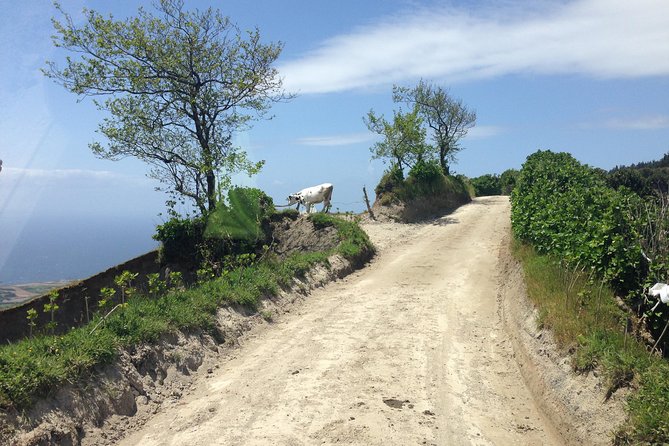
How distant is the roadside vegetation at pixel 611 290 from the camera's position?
5020 millimetres

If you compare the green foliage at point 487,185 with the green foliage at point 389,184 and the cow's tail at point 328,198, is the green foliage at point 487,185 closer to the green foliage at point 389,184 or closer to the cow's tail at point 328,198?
the green foliage at point 389,184

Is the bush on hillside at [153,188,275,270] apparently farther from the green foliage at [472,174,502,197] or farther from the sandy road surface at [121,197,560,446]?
the green foliage at [472,174,502,197]

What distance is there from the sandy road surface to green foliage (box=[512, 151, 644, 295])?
1.89m

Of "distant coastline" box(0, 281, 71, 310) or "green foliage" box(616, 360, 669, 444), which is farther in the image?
"distant coastline" box(0, 281, 71, 310)

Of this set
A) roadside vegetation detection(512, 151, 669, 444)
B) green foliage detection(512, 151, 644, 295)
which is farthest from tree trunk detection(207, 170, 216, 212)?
roadside vegetation detection(512, 151, 669, 444)

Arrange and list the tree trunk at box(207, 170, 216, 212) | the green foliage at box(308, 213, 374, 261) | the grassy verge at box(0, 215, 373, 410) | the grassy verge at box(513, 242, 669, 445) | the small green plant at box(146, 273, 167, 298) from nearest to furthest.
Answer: the grassy verge at box(513, 242, 669, 445) → the grassy verge at box(0, 215, 373, 410) → the small green plant at box(146, 273, 167, 298) → the green foliage at box(308, 213, 374, 261) → the tree trunk at box(207, 170, 216, 212)

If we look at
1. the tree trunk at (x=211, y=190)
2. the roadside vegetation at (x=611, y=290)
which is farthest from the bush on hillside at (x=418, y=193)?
the roadside vegetation at (x=611, y=290)

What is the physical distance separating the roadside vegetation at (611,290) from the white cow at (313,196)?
12721 millimetres

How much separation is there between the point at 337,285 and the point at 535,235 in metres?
5.09

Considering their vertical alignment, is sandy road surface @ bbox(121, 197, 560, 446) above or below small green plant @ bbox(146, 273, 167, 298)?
below

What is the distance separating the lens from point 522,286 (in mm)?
10414

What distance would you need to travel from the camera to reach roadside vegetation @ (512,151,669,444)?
16.5 feet

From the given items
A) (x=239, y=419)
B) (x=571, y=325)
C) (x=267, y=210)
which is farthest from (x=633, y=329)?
(x=267, y=210)

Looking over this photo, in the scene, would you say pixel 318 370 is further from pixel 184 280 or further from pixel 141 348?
pixel 184 280
